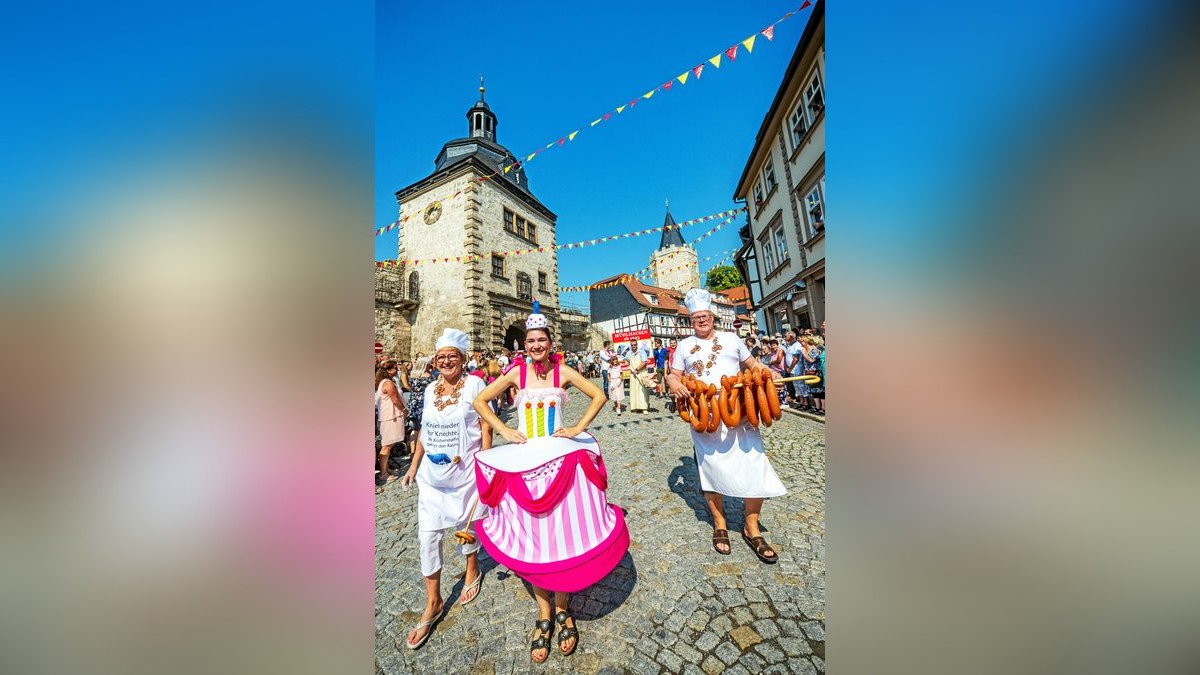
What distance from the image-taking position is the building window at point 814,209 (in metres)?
10.7

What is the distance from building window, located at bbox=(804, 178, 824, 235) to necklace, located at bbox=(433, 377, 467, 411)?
35.0ft

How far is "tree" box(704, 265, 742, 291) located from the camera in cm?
4400

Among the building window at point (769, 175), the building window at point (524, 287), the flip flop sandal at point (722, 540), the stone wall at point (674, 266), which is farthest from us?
the stone wall at point (674, 266)

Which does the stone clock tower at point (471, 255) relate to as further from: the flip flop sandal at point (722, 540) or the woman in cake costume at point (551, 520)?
the woman in cake costume at point (551, 520)

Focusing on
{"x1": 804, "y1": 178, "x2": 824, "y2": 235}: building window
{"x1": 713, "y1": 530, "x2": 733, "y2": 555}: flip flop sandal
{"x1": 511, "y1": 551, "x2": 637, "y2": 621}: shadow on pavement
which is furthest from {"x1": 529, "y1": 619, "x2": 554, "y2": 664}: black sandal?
{"x1": 804, "y1": 178, "x2": 824, "y2": 235}: building window

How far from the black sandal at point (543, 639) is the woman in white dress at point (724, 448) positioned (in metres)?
1.44

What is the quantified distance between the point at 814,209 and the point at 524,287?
44.4ft

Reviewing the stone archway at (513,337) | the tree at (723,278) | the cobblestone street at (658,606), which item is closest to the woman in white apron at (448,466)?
the cobblestone street at (658,606)

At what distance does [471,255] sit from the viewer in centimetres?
1744

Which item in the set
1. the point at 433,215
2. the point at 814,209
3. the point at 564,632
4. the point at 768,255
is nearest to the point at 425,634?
the point at 564,632
